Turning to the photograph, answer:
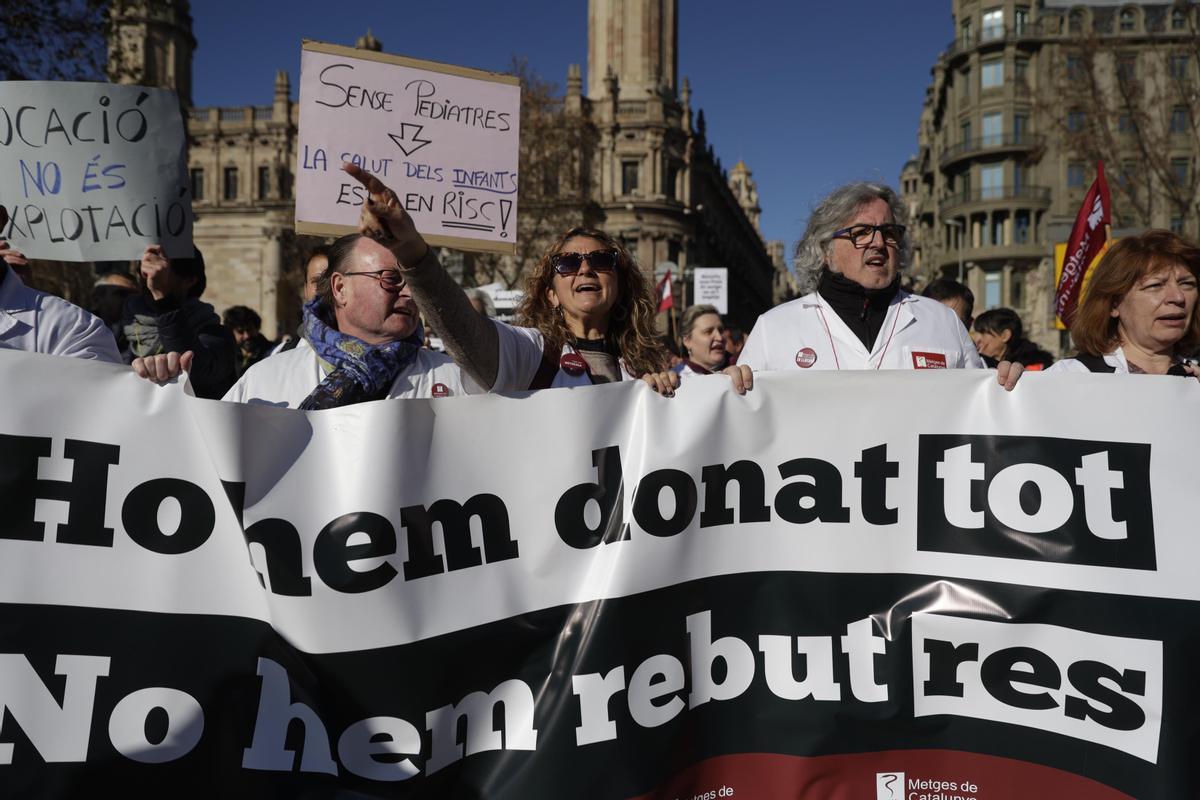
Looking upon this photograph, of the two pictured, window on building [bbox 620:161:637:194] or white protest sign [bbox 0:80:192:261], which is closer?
white protest sign [bbox 0:80:192:261]

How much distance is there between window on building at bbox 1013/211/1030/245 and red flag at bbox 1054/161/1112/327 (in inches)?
2092

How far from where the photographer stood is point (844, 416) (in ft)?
9.14

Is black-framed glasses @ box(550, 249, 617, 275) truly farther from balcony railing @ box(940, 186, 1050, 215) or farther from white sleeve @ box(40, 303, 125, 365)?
balcony railing @ box(940, 186, 1050, 215)

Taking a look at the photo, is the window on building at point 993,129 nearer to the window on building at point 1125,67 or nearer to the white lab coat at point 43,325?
the window on building at point 1125,67

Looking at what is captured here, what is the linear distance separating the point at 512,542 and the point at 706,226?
64598 millimetres

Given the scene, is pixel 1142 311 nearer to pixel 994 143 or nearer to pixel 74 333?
pixel 74 333

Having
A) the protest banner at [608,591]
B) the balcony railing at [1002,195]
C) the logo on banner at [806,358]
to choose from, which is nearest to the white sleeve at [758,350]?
the logo on banner at [806,358]

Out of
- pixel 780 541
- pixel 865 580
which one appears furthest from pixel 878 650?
pixel 780 541

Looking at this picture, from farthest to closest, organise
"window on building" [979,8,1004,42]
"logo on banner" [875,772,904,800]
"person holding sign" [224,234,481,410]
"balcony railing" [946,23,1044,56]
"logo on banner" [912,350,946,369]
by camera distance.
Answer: "window on building" [979,8,1004,42] < "balcony railing" [946,23,1044,56] < "logo on banner" [912,350,946,369] < "person holding sign" [224,234,481,410] < "logo on banner" [875,772,904,800]

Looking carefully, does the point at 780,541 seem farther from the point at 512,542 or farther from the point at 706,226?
the point at 706,226

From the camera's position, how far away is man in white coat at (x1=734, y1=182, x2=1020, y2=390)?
3.32 m

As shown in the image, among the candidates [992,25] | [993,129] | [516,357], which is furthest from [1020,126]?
[516,357]

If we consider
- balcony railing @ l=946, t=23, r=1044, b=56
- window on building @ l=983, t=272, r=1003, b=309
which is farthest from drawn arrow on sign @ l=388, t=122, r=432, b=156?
balcony railing @ l=946, t=23, r=1044, b=56

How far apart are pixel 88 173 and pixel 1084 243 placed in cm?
677
